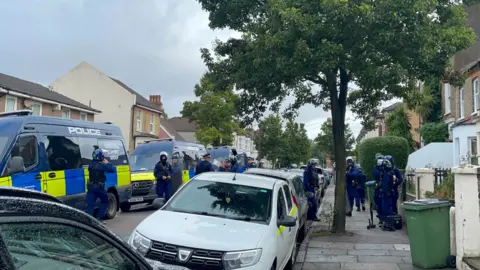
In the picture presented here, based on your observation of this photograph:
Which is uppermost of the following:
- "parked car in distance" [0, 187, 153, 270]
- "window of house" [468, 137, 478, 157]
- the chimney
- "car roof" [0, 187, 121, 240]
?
the chimney

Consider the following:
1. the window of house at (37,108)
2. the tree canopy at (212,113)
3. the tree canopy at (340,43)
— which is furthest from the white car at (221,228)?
the tree canopy at (212,113)

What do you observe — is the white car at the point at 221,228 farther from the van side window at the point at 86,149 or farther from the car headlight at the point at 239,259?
the van side window at the point at 86,149

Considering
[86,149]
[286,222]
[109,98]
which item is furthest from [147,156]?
[109,98]

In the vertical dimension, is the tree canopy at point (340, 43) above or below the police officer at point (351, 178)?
above

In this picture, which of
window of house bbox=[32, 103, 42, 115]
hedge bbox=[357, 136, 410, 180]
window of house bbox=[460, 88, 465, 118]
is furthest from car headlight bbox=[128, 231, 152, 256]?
window of house bbox=[32, 103, 42, 115]

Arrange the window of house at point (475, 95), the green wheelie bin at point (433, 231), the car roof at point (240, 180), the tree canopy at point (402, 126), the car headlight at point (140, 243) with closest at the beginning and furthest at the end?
the car headlight at point (140, 243) → the car roof at point (240, 180) → the green wheelie bin at point (433, 231) → the window of house at point (475, 95) → the tree canopy at point (402, 126)

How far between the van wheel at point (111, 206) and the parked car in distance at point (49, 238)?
9953 millimetres

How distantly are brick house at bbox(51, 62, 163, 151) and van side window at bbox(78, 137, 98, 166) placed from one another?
24468 mm

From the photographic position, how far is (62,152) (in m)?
10.1

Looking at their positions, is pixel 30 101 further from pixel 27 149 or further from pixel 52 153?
pixel 27 149

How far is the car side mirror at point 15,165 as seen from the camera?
832cm

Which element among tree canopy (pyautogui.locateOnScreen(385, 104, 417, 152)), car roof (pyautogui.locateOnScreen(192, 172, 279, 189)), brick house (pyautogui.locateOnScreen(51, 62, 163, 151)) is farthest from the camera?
brick house (pyautogui.locateOnScreen(51, 62, 163, 151))

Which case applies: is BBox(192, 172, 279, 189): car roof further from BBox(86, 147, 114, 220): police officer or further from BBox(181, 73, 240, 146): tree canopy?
BBox(181, 73, 240, 146): tree canopy

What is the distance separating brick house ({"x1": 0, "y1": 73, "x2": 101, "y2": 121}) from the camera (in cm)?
2138
